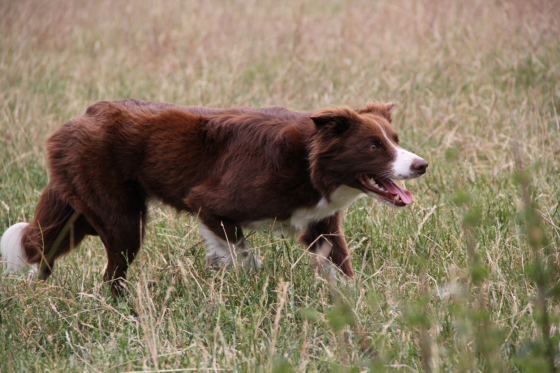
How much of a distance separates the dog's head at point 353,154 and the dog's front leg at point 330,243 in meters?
0.37

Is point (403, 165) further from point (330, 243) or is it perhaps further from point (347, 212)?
point (347, 212)

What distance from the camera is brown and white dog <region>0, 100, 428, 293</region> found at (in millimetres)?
3506

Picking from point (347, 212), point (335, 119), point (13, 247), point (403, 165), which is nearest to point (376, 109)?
point (335, 119)

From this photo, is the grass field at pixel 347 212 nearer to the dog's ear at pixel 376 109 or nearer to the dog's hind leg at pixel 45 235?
the dog's hind leg at pixel 45 235

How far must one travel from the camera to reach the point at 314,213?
3676mm

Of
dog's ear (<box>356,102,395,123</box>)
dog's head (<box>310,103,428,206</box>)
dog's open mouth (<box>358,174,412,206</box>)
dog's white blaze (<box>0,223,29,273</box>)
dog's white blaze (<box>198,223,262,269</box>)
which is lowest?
dog's white blaze (<box>0,223,29,273</box>)

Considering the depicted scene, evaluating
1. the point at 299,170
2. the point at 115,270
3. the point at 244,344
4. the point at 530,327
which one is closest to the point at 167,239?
the point at 115,270

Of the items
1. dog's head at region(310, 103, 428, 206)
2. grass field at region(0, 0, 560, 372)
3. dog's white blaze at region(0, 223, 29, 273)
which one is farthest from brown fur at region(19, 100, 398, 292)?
grass field at region(0, 0, 560, 372)

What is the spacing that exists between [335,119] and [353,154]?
0.23 m

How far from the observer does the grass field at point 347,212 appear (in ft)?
9.17

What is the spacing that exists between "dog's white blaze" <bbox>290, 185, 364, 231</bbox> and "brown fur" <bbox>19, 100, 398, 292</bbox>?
45mm

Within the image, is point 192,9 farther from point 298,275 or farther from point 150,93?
point 298,275

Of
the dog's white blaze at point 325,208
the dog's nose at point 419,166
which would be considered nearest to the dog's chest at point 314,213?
the dog's white blaze at point 325,208

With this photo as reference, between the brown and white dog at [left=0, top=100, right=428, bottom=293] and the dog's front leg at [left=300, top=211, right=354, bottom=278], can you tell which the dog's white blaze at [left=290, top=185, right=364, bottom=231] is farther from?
the dog's front leg at [left=300, top=211, right=354, bottom=278]
